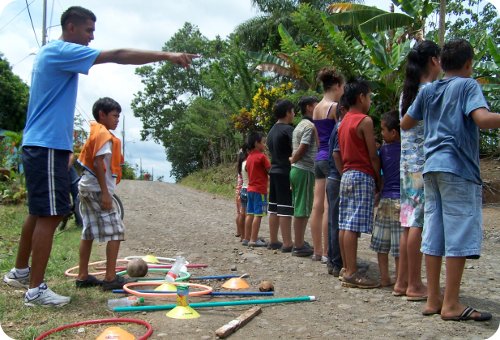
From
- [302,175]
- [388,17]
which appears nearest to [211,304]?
[302,175]

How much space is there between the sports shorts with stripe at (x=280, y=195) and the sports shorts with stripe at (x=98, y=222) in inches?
92.7

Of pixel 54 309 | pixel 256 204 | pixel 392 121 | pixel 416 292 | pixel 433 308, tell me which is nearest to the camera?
pixel 433 308

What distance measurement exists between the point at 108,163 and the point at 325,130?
2.38m

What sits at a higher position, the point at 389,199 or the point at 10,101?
the point at 10,101

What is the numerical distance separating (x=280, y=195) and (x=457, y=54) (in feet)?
10.6

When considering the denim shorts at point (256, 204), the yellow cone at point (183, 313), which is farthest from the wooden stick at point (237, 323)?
the denim shorts at point (256, 204)

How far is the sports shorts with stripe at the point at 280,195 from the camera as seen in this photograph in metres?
6.10

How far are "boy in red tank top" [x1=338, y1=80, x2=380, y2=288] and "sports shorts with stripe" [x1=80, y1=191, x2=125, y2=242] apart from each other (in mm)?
2006

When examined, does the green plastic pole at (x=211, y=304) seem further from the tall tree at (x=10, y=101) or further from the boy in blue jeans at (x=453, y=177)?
the tall tree at (x=10, y=101)

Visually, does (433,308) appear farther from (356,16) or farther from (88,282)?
(356,16)

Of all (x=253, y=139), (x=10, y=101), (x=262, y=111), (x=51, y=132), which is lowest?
(x=51, y=132)

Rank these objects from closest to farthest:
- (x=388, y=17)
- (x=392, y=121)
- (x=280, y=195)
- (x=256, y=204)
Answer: (x=392, y=121) < (x=280, y=195) < (x=256, y=204) < (x=388, y=17)

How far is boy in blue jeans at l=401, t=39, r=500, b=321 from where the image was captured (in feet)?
10.5

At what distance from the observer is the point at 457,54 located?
3.34 metres
